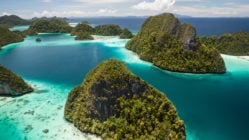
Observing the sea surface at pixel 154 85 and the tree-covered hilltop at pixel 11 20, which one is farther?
the tree-covered hilltop at pixel 11 20

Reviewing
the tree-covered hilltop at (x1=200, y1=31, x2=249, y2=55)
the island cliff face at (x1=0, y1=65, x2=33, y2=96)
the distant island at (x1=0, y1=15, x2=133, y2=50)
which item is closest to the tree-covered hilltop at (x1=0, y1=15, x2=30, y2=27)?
the distant island at (x1=0, y1=15, x2=133, y2=50)

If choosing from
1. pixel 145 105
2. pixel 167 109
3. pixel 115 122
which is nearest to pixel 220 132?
pixel 167 109

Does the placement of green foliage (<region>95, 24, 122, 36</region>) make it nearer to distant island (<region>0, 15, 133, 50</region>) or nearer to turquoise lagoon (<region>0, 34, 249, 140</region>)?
distant island (<region>0, 15, 133, 50</region>)

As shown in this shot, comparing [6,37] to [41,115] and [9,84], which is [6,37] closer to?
[9,84]

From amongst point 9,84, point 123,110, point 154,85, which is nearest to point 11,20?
point 9,84

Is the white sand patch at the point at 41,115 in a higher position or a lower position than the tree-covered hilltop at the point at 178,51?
lower

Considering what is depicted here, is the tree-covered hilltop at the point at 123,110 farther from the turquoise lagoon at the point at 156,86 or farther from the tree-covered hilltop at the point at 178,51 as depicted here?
the tree-covered hilltop at the point at 178,51

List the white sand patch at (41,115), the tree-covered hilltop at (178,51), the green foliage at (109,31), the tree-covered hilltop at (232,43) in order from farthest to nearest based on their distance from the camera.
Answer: the green foliage at (109,31)
the tree-covered hilltop at (232,43)
the tree-covered hilltop at (178,51)
the white sand patch at (41,115)

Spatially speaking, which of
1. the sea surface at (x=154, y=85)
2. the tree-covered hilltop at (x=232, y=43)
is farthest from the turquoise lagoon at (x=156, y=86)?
the tree-covered hilltop at (x=232, y=43)
